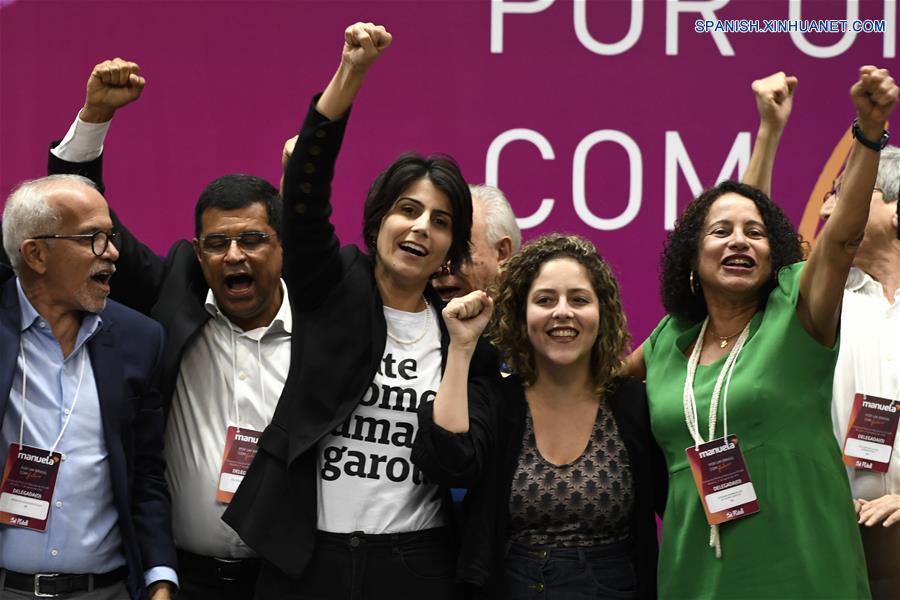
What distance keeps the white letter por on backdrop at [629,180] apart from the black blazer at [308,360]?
141 cm

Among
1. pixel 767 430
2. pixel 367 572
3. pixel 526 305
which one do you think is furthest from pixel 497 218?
pixel 367 572

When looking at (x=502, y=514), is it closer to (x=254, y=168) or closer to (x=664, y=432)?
(x=664, y=432)

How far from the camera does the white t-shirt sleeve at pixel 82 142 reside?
290 cm

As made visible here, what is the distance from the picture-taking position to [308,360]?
2.57m

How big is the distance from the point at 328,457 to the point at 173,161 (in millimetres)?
1790

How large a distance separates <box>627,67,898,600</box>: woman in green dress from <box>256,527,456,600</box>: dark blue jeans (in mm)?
526

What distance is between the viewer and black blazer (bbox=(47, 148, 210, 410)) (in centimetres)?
286

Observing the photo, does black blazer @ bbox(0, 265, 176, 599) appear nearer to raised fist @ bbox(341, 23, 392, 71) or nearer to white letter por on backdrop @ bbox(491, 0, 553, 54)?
raised fist @ bbox(341, 23, 392, 71)

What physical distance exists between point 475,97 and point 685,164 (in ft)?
2.42

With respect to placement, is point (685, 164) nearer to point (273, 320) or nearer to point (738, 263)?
point (738, 263)

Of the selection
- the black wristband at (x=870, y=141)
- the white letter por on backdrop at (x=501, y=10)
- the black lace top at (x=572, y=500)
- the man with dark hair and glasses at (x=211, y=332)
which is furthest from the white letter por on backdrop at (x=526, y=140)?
the black wristband at (x=870, y=141)

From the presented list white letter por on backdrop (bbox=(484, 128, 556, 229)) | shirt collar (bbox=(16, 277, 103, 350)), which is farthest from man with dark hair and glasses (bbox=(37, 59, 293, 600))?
white letter por on backdrop (bbox=(484, 128, 556, 229))

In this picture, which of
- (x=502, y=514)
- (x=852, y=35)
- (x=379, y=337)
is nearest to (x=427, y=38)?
(x=852, y=35)

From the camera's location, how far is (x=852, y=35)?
12.6 ft
